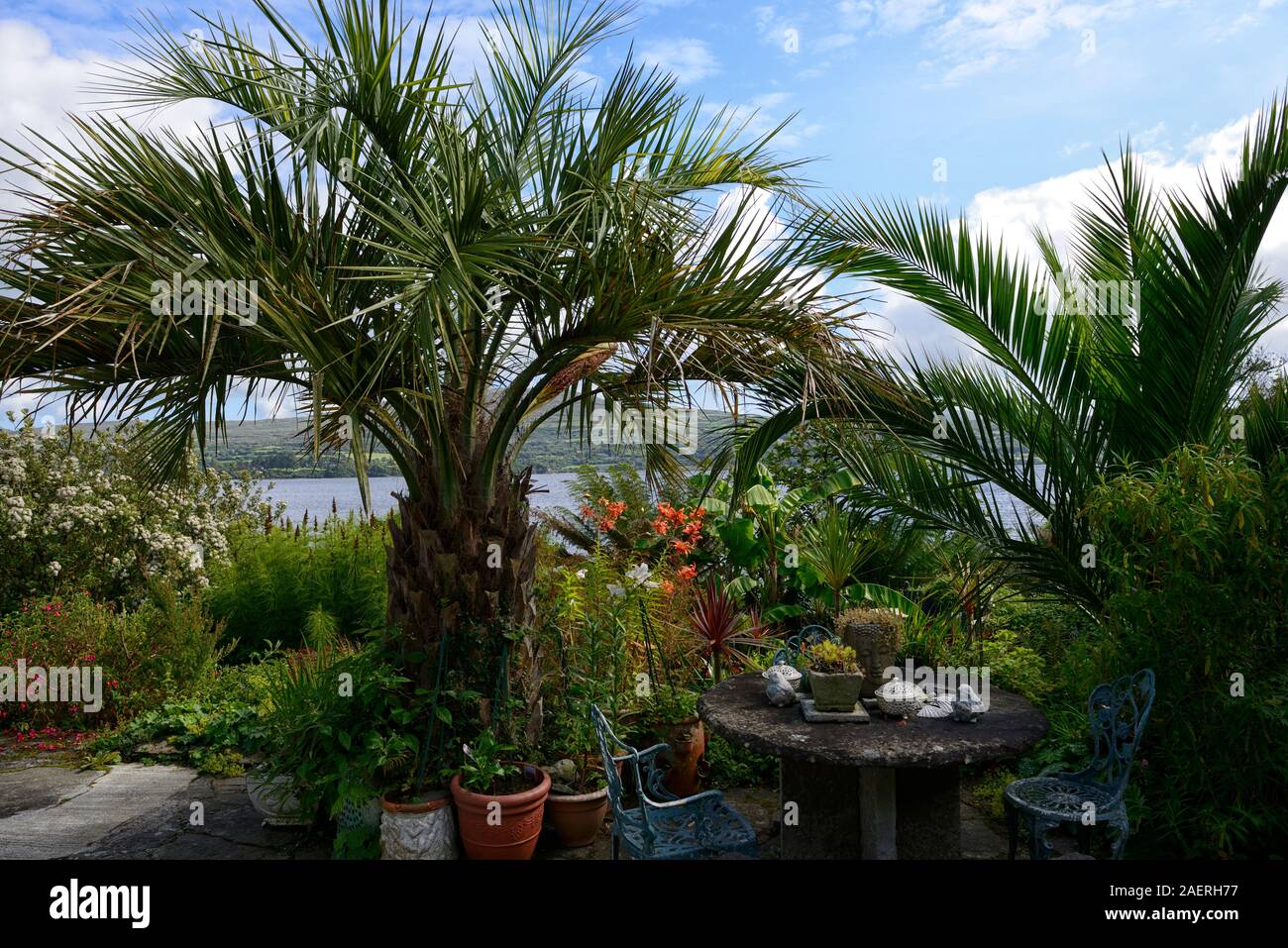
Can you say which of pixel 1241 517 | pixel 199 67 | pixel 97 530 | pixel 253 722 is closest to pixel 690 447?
pixel 1241 517

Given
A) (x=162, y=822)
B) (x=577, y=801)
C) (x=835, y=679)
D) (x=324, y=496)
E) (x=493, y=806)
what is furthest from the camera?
(x=324, y=496)

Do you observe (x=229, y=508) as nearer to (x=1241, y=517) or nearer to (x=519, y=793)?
(x=519, y=793)

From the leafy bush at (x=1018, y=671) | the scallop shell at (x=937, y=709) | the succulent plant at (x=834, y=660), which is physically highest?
the succulent plant at (x=834, y=660)

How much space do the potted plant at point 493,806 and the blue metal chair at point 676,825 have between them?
0.76 m

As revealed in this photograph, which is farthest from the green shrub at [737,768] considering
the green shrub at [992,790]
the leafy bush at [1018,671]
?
the leafy bush at [1018,671]

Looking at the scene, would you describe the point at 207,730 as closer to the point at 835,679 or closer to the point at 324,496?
the point at 835,679

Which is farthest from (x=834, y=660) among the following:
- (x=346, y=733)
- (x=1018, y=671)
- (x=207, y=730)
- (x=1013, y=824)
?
(x=207, y=730)

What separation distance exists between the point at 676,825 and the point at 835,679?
1.07 m

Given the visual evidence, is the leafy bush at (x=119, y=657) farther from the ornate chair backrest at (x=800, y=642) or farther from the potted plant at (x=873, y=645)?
the potted plant at (x=873, y=645)

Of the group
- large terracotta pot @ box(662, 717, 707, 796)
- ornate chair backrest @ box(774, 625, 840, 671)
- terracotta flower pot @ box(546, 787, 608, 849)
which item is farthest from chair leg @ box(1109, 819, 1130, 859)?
terracotta flower pot @ box(546, 787, 608, 849)

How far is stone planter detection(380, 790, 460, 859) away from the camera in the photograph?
4.78 meters

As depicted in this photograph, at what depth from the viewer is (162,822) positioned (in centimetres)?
566

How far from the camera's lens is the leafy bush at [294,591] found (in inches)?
382

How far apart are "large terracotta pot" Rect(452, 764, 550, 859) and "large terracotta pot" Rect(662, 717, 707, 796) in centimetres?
111
